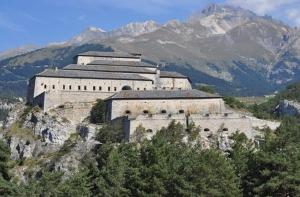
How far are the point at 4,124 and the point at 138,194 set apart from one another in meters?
52.0

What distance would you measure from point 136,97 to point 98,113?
662cm

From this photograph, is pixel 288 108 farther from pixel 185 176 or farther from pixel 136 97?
pixel 185 176

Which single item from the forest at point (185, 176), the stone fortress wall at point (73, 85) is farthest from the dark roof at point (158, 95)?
the forest at point (185, 176)

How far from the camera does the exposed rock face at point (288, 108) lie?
155 metres

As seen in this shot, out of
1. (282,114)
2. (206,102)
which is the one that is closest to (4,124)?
(206,102)

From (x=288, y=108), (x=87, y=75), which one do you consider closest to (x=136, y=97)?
(x=87, y=75)

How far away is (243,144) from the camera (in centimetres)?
8869

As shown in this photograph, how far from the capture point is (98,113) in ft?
322

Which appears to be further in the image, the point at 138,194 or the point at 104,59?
the point at 104,59

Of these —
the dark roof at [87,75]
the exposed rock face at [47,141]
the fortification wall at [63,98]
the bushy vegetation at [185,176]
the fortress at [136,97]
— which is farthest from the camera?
the dark roof at [87,75]

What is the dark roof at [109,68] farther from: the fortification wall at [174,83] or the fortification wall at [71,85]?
the fortification wall at [71,85]

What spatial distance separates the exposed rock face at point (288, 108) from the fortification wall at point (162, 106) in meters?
61.8

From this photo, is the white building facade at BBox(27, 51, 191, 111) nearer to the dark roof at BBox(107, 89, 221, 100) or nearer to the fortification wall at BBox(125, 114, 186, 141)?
the dark roof at BBox(107, 89, 221, 100)

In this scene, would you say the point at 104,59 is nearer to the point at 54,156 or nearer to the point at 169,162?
the point at 54,156
